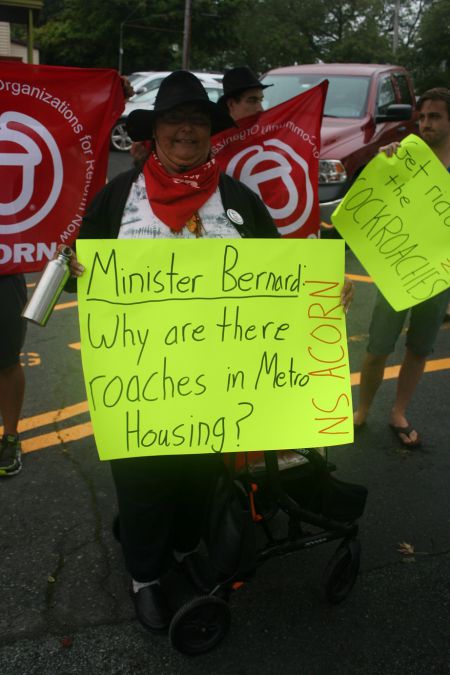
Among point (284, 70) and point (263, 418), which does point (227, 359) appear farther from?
point (284, 70)

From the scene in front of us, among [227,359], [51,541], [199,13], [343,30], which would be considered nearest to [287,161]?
[227,359]

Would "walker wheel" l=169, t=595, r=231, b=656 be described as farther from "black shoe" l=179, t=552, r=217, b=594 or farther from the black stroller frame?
"black shoe" l=179, t=552, r=217, b=594

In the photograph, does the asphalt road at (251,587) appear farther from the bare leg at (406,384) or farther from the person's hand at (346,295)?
the person's hand at (346,295)

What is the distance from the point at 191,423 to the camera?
212cm

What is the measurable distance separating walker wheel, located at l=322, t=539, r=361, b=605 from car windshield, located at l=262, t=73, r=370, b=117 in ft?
20.9

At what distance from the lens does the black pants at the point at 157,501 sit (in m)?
2.30

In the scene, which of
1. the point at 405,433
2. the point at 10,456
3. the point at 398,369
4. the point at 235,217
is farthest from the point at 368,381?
the point at 10,456

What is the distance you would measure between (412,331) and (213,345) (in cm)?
187

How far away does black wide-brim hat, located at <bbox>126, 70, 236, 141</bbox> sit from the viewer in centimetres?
224

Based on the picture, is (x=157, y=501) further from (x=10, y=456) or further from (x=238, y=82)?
(x=238, y=82)

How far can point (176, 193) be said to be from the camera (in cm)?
221

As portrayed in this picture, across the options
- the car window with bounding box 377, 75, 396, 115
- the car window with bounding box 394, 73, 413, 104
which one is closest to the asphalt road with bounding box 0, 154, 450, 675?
the car window with bounding box 377, 75, 396, 115

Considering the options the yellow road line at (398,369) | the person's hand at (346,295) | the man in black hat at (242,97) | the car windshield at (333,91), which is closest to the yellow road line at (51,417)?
the yellow road line at (398,369)

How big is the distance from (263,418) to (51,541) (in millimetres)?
1291
